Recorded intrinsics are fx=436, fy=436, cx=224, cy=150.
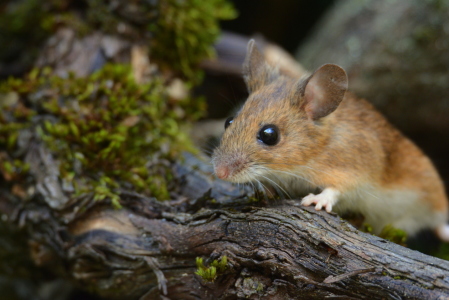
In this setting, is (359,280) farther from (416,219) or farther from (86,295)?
(86,295)

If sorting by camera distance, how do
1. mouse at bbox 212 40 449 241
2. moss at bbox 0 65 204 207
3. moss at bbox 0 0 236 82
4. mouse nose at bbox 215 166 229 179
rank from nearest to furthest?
mouse nose at bbox 215 166 229 179 → mouse at bbox 212 40 449 241 → moss at bbox 0 65 204 207 → moss at bbox 0 0 236 82

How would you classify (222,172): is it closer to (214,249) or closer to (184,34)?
(214,249)

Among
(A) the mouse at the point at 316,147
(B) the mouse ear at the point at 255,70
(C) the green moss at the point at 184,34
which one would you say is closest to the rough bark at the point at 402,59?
(C) the green moss at the point at 184,34

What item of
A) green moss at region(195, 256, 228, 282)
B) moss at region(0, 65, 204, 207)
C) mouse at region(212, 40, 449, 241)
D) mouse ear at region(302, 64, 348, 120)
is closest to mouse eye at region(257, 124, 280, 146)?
mouse at region(212, 40, 449, 241)

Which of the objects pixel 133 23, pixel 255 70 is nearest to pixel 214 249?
pixel 255 70

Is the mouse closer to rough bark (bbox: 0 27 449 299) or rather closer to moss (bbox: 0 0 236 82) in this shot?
rough bark (bbox: 0 27 449 299)
